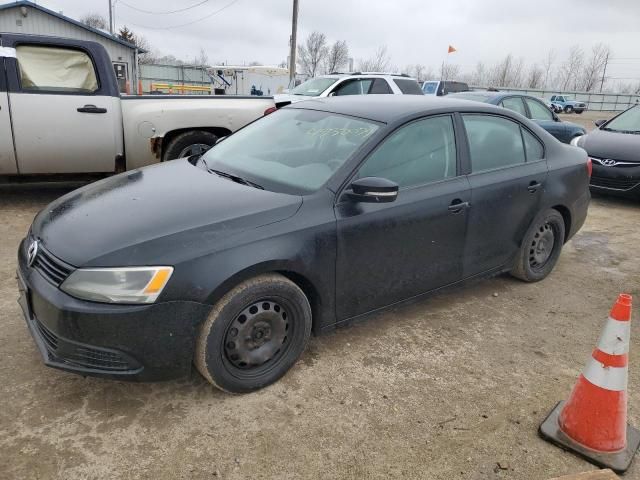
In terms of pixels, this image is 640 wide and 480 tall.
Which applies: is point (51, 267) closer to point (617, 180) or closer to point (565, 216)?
point (565, 216)

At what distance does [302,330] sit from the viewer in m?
2.94

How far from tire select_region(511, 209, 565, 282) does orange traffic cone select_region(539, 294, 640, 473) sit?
71.0 inches

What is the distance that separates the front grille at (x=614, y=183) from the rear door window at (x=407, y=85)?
4.48 m

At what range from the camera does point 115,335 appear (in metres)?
2.38

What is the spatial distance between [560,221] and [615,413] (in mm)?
2375

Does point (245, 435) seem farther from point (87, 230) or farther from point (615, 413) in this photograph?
point (615, 413)

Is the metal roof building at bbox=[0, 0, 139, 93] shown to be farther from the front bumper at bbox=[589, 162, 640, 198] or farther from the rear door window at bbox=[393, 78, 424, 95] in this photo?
the front bumper at bbox=[589, 162, 640, 198]

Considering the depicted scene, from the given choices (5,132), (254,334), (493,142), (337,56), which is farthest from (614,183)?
(337,56)

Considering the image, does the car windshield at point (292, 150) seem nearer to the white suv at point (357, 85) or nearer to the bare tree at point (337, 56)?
the white suv at point (357, 85)

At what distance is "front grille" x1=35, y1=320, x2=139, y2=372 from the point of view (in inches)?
95.4

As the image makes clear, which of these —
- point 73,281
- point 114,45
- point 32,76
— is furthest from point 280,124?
point 114,45

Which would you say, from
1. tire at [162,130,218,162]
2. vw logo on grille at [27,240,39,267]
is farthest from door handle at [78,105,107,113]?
vw logo on grille at [27,240,39,267]

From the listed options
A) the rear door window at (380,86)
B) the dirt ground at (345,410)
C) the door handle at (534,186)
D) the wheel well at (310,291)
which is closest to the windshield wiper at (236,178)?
the wheel well at (310,291)

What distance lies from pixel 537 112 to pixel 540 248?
273 inches
